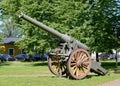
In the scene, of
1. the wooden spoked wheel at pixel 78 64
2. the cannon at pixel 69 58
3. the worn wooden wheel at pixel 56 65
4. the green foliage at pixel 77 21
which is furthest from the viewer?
the green foliage at pixel 77 21

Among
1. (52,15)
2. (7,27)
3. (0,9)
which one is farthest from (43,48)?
(7,27)

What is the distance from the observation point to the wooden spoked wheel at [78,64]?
1898cm

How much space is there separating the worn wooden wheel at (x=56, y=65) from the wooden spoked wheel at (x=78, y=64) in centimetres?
102

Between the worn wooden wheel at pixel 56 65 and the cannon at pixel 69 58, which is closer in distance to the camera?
the cannon at pixel 69 58

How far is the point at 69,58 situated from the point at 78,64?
0.76 meters

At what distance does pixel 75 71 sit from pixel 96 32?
18.7 metres

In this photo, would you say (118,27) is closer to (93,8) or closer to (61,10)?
(93,8)

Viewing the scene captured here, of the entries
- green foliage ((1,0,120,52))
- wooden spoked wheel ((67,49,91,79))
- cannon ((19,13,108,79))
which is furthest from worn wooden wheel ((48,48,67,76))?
green foliage ((1,0,120,52))

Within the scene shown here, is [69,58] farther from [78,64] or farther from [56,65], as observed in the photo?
[56,65]

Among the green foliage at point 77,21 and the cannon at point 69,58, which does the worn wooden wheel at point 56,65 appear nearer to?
the cannon at point 69,58

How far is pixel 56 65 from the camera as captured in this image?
20734 millimetres

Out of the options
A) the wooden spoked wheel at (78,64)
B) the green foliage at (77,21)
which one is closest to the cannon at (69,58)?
the wooden spoked wheel at (78,64)

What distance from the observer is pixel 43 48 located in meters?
40.2

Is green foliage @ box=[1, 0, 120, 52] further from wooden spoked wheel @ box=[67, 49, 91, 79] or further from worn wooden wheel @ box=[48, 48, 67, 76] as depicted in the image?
wooden spoked wheel @ box=[67, 49, 91, 79]
